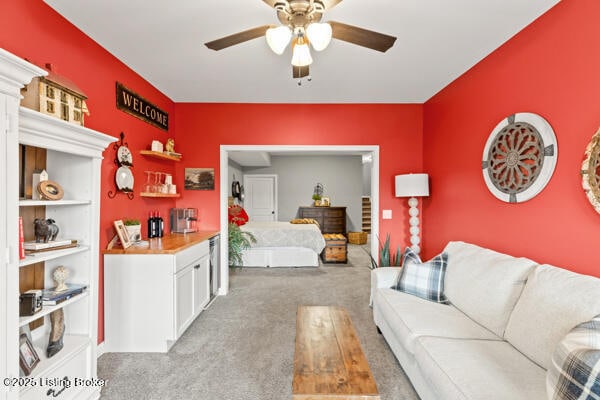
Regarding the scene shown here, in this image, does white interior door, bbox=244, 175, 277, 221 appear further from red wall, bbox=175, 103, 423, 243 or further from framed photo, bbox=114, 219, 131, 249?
framed photo, bbox=114, 219, 131, 249

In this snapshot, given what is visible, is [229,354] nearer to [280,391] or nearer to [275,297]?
[280,391]

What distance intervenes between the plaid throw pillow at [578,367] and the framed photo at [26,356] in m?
2.37

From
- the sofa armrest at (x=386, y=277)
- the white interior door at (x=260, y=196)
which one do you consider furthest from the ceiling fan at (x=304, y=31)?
the white interior door at (x=260, y=196)

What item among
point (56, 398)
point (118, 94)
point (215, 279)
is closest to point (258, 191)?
point (215, 279)

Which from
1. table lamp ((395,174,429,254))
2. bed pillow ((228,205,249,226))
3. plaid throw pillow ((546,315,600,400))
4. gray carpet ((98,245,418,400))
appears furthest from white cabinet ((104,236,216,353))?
bed pillow ((228,205,249,226))

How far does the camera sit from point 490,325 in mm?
1803

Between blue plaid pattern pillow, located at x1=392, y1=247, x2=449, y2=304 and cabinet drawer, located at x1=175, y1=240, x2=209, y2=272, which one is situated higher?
cabinet drawer, located at x1=175, y1=240, x2=209, y2=272

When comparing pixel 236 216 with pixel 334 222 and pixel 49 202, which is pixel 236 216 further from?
pixel 49 202

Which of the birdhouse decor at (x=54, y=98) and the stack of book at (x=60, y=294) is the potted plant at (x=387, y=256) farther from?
the birdhouse decor at (x=54, y=98)

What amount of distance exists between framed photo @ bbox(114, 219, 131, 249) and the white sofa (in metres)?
2.29

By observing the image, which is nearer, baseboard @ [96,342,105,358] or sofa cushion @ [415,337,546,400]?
sofa cushion @ [415,337,546,400]

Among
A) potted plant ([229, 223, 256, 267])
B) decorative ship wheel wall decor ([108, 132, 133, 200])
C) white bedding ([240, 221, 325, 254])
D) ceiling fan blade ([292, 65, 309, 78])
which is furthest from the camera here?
white bedding ([240, 221, 325, 254])

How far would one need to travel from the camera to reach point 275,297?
3691mm

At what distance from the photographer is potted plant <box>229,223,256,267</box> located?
15.3 ft
